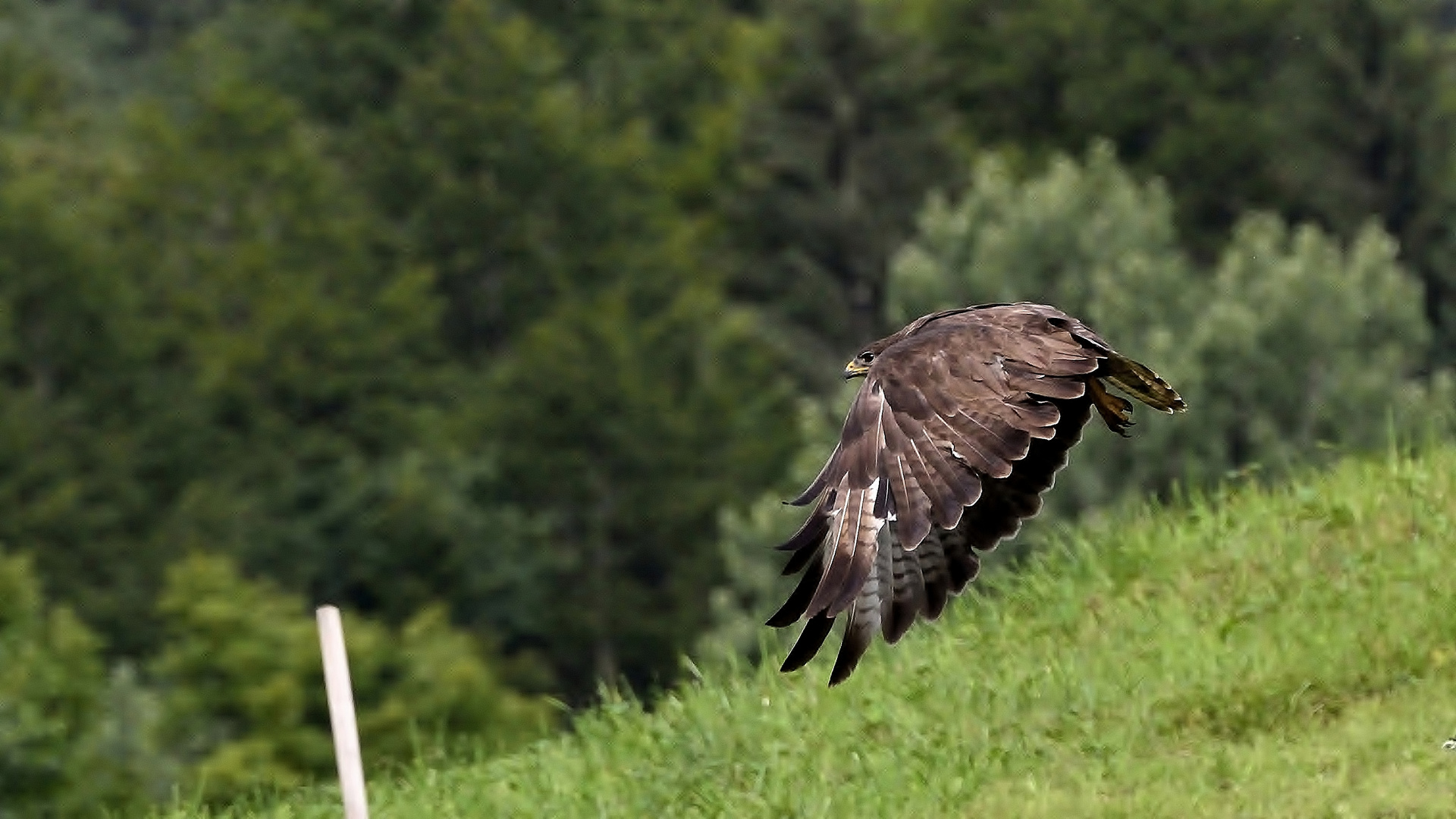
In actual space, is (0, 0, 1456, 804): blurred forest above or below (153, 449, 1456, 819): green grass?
above

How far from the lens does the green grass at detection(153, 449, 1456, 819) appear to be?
7.92 metres

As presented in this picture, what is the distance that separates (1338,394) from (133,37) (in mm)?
44467

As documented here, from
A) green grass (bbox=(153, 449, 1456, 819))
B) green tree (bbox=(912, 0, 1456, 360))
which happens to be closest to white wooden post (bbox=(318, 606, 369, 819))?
green grass (bbox=(153, 449, 1456, 819))

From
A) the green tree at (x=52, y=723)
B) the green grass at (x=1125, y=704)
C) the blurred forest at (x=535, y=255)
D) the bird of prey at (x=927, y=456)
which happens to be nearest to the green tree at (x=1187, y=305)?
the blurred forest at (x=535, y=255)

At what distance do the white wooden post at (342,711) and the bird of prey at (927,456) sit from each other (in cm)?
113

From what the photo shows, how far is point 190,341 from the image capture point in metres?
50.1

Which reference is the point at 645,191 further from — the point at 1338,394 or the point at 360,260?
the point at 1338,394

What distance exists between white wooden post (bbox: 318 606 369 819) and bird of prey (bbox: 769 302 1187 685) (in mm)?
1129

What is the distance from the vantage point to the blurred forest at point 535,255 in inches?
1864

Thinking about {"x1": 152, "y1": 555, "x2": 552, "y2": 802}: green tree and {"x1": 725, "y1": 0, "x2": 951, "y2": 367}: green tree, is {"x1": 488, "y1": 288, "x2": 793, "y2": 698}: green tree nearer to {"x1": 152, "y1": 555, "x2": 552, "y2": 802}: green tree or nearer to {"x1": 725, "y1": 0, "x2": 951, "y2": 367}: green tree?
{"x1": 725, "y1": 0, "x2": 951, "y2": 367}: green tree

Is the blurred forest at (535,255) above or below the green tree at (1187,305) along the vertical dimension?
above

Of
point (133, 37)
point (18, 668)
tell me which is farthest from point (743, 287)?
point (18, 668)

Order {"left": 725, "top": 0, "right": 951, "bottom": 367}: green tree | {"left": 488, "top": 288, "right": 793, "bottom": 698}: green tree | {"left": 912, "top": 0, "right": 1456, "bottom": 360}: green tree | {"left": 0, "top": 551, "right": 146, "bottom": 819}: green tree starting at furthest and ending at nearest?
{"left": 488, "top": 288, "right": 793, "bottom": 698}: green tree
{"left": 725, "top": 0, "right": 951, "bottom": 367}: green tree
{"left": 912, "top": 0, "right": 1456, "bottom": 360}: green tree
{"left": 0, "top": 551, "right": 146, "bottom": 819}: green tree

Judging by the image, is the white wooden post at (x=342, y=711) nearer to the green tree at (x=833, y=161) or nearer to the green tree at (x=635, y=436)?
the green tree at (x=833, y=161)
